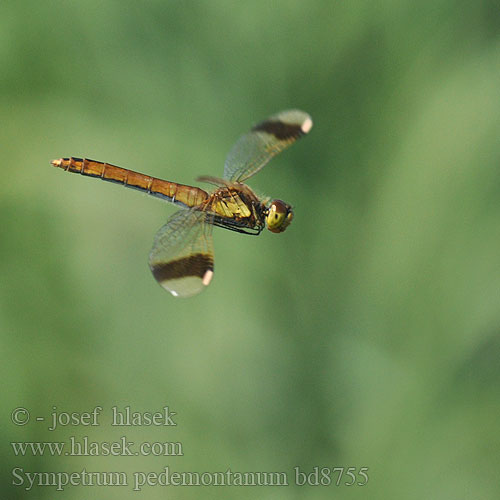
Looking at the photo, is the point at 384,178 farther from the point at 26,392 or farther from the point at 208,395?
the point at 26,392

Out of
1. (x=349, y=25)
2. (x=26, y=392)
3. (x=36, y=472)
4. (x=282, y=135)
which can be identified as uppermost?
(x=349, y=25)

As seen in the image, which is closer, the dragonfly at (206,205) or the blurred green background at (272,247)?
the dragonfly at (206,205)

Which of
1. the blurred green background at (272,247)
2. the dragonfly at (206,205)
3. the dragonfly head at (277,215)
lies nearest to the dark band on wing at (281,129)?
the dragonfly at (206,205)

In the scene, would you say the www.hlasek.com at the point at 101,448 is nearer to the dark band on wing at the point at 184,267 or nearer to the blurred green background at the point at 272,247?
the blurred green background at the point at 272,247

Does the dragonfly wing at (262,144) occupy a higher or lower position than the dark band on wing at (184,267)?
higher

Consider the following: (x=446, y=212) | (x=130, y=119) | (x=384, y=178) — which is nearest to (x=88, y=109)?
(x=130, y=119)
